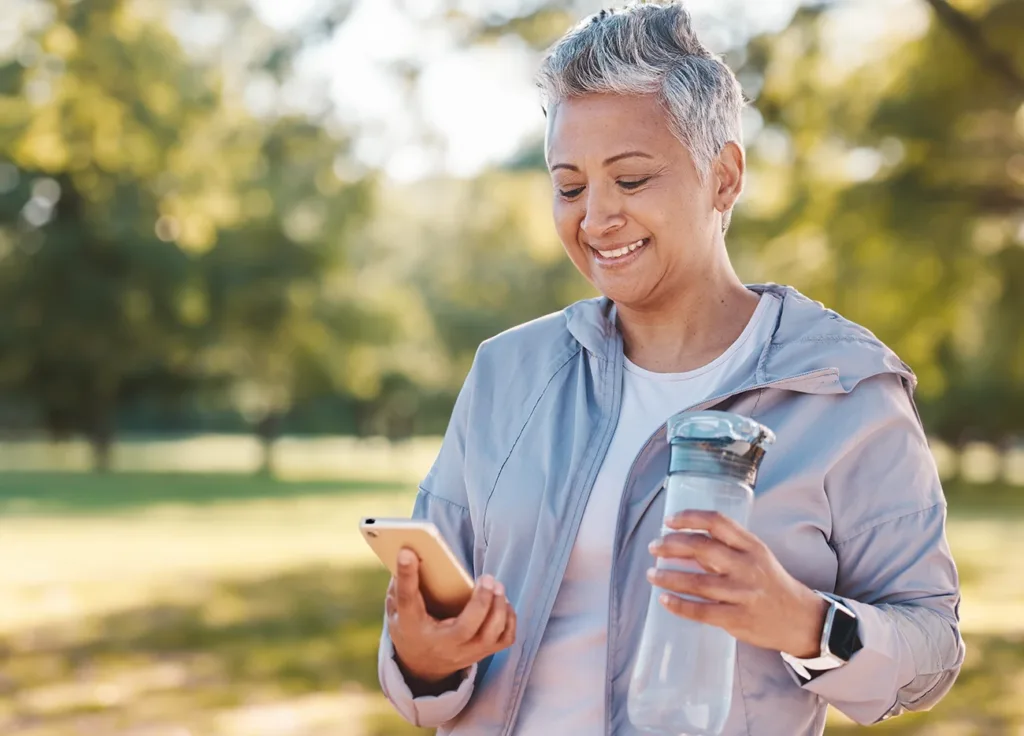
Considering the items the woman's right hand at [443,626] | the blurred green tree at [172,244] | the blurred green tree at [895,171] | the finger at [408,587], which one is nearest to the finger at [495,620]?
the woman's right hand at [443,626]

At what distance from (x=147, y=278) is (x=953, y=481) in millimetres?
25181

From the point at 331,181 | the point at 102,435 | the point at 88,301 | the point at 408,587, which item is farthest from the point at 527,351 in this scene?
the point at 102,435

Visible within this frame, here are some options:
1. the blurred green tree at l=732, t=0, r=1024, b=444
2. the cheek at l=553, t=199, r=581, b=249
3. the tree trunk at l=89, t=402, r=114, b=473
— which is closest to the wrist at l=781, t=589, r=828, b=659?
the cheek at l=553, t=199, r=581, b=249

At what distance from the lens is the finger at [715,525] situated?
1.63 metres

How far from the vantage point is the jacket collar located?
2.02m

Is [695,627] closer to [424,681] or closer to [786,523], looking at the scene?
[786,523]

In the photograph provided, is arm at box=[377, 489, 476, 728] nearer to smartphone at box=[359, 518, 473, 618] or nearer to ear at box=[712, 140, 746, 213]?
smartphone at box=[359, 518, 473, 618]

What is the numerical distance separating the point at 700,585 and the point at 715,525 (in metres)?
0.09

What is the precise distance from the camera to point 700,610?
5.48 ft

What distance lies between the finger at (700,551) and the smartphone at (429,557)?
337mm

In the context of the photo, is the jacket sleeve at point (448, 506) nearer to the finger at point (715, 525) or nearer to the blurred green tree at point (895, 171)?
the finger at point (715, 525)

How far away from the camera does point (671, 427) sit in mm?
1710

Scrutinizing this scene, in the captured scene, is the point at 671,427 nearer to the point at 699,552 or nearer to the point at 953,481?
the point at 699,552

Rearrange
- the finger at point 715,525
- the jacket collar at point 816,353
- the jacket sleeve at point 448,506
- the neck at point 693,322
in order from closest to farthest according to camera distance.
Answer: the finger at point 715,525 → the jacket collar at point 816,353 → the jacket sleeve at point 448,506 → the neck at point 693,322
